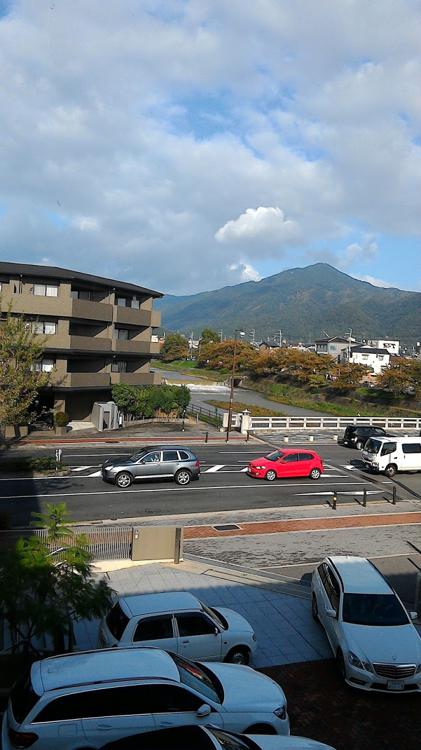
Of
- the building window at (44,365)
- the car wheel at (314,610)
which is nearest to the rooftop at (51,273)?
the building window at (44,365)

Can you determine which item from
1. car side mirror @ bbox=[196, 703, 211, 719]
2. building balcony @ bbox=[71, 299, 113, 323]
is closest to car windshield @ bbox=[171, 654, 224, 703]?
car side mirror @ bbox=[196, 703, 211, 719]

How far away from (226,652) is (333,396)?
68.3 metres

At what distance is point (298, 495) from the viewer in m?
25.4

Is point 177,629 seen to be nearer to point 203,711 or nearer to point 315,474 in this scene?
point 203,711

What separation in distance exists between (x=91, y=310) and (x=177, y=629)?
36819 millimetres

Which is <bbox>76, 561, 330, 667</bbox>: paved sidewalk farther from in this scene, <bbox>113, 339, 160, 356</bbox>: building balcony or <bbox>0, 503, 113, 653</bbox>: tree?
<bbox>113, 339, 160, 356</bbox>: building balcony

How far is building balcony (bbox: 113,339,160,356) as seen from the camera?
1898 inches

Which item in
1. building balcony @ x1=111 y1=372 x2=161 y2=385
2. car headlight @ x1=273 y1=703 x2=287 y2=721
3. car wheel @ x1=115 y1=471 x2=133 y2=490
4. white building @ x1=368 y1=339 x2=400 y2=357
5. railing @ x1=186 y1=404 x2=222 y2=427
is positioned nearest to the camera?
car headlight @ x1=273 y1=703 x2=287 y2=721

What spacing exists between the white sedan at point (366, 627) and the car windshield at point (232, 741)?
13.6 feet

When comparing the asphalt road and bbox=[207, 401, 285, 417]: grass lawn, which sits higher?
bbox=[207, 401, 285, 417]: grass lawn

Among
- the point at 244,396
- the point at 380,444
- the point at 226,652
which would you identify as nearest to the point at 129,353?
the point at 380,444

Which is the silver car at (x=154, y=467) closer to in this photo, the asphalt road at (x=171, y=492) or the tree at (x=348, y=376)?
the asphalt road at (x=171, y=492)

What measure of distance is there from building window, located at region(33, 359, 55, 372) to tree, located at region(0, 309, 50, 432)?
16.8 ft

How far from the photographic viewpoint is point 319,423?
4806 centimetres
